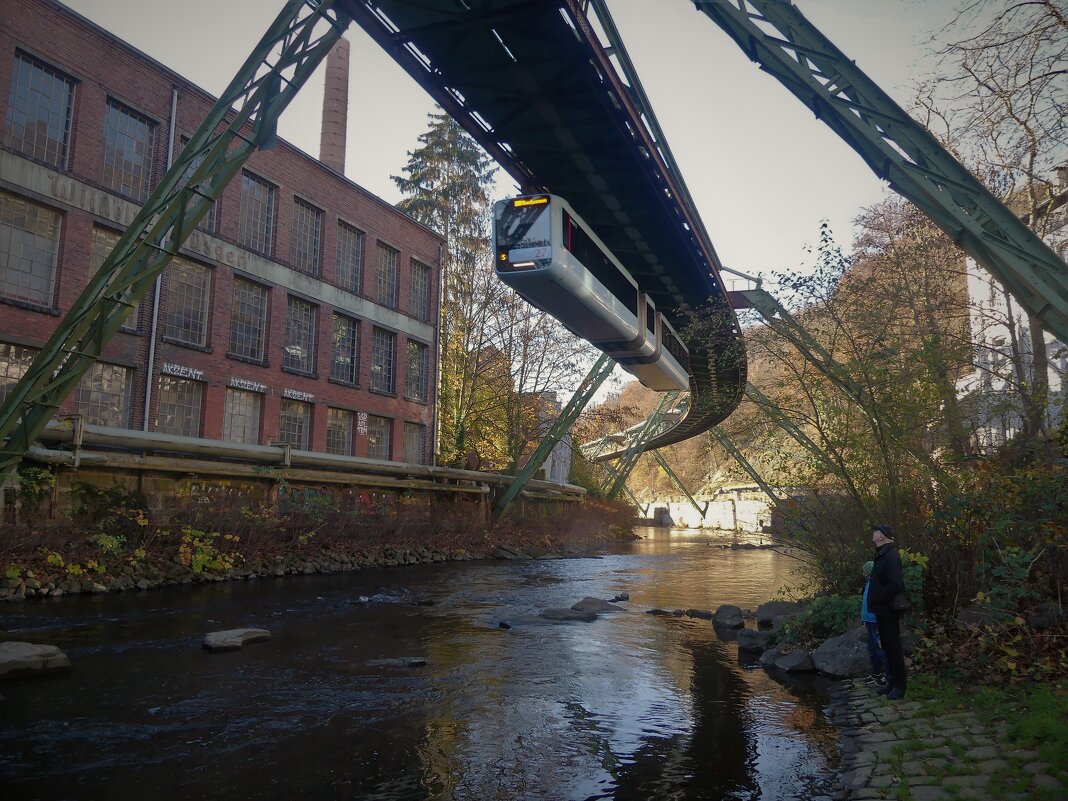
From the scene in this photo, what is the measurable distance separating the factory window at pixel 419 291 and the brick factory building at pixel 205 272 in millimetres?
89

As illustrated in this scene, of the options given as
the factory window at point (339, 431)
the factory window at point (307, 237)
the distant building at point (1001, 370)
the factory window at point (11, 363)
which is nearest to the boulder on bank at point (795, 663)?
the distant building at point (1001, 370)

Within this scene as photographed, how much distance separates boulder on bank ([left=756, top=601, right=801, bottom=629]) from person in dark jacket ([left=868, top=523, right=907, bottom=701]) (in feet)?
15.8

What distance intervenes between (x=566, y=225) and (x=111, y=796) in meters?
11.7

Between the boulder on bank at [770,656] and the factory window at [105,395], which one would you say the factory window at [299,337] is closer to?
the factory window at [105,395]

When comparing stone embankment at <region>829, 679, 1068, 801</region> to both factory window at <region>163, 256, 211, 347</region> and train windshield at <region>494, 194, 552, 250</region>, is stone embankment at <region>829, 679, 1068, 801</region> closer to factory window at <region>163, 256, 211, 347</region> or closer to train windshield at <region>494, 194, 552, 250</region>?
train windshield at <region>494, 194, 552, 250</region>

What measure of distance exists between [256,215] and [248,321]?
3733 mm

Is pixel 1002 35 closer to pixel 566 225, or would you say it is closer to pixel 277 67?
pixel 566 225

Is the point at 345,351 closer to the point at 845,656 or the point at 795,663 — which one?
the point at 795,663

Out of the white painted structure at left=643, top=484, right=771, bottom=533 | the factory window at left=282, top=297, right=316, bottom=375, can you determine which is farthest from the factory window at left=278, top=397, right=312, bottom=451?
the white painted structure at left=643, top=484, right=771, bottom=533

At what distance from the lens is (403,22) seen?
11391 mm

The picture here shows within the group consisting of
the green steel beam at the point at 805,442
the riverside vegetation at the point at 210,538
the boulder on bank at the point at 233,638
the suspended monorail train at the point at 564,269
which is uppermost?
the suspended monorail train at the point at 564,269

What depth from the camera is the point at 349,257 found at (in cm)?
3127

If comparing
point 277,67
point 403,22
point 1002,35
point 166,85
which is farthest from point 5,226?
point 1002,35

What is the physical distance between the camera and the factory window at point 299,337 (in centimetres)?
2806
